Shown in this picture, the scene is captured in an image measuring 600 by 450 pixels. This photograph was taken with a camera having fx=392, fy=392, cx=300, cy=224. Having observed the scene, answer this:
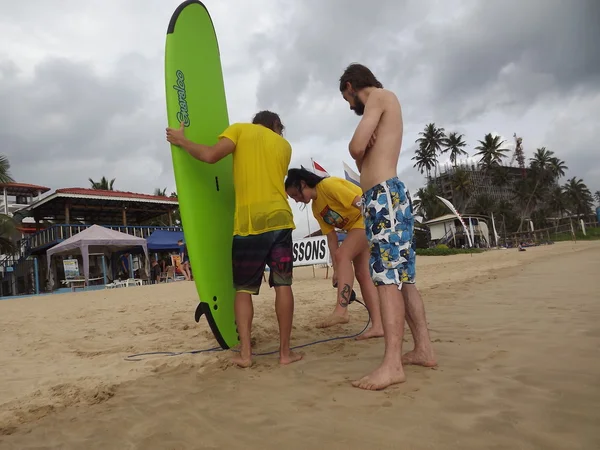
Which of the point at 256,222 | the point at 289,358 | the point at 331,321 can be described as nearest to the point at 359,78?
the point at 256,222

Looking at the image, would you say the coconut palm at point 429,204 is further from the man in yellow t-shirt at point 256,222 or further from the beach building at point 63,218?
the man in yellow t-shirt at point 256,222

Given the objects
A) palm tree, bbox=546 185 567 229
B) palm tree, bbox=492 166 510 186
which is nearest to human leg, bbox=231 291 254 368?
palm tree, bbox=492 166 510 186

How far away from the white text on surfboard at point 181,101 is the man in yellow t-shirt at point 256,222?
0.17 metres

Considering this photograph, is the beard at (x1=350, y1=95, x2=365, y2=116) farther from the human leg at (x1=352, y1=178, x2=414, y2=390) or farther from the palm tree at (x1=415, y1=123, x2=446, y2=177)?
the palm tree at (x1=415, y1=123, x2=446, y2=177)

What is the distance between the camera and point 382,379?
1692mm

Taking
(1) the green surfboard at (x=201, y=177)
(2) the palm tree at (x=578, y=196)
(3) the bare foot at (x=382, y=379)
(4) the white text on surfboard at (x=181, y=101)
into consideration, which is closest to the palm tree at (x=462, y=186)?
(2) the palm tree at (x=578, y=196)

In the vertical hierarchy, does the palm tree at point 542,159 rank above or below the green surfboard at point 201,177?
above

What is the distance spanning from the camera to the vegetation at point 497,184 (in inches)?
1844

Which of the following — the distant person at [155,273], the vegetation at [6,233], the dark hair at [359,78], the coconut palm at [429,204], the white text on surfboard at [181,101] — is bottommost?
the distant person at [155,273]

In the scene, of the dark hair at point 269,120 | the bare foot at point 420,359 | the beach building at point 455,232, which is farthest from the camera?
the beach building at point 455,232

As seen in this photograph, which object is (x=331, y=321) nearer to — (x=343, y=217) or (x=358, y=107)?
(x=343, y=217)

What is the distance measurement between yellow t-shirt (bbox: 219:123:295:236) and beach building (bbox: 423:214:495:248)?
34.3 meters

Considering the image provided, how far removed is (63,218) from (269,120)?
22056 millimetres

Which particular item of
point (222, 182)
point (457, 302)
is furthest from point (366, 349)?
point (457, 302)
